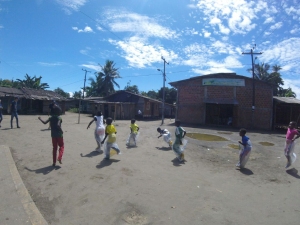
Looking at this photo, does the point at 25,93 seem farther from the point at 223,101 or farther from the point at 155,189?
the point at 155,189

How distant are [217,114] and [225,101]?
1934 mm

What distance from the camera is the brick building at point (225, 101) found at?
19.9 meters

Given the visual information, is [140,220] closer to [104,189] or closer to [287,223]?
[104,189]

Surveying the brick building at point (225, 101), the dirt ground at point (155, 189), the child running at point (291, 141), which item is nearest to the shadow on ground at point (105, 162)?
the dirt ground at point (155, 189)

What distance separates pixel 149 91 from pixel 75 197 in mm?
58813

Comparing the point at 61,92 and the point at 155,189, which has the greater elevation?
the point at 61,92

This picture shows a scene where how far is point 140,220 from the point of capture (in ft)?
11.0

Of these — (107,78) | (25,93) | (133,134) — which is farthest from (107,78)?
(133,134)

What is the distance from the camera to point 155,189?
15.0 feet

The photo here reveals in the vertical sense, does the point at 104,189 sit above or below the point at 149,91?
below

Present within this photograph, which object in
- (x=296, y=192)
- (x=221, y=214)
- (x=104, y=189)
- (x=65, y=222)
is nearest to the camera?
(x=65, y=222)

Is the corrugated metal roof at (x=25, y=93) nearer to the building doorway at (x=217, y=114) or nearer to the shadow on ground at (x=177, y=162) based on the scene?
the building doorway at (x=217, y=114)

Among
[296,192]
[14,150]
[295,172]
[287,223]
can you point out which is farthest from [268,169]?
[14,150]

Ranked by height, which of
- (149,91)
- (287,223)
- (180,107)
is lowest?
(287,223)
